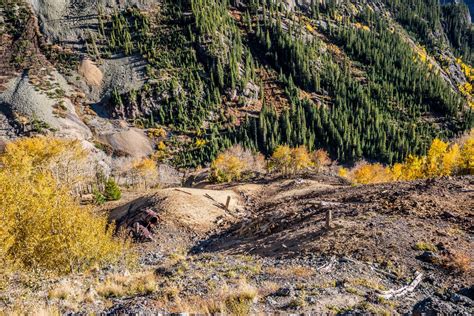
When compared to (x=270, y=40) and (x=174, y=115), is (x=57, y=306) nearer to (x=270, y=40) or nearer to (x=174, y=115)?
(x=174, y=115)

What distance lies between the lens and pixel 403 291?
13.5 metres

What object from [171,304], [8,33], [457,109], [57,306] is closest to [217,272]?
[171,304]

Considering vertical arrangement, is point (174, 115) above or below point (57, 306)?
below

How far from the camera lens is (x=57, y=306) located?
1193 centimetres

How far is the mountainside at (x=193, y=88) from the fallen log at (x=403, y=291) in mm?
99077

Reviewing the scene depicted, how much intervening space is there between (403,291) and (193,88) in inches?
5031

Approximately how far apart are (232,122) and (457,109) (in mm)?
115468

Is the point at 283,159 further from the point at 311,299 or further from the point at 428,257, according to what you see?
the point at 311,299

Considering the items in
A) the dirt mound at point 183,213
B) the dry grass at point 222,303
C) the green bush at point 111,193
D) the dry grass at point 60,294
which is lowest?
the green bush at point 111,193

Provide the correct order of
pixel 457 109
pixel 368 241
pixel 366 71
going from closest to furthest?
pixel 368 241 → pixel 457 109 → pixel 366 71

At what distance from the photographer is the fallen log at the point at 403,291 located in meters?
12.6

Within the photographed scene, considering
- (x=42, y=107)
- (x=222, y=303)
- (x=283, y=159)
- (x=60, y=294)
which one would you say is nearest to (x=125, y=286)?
(x=60, y=294)

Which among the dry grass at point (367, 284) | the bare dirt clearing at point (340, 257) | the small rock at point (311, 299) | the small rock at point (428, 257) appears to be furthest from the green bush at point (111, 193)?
the small rock at point (311, 299)

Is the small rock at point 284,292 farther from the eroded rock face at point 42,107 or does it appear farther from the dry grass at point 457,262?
the eroded rock face at point 42,107
